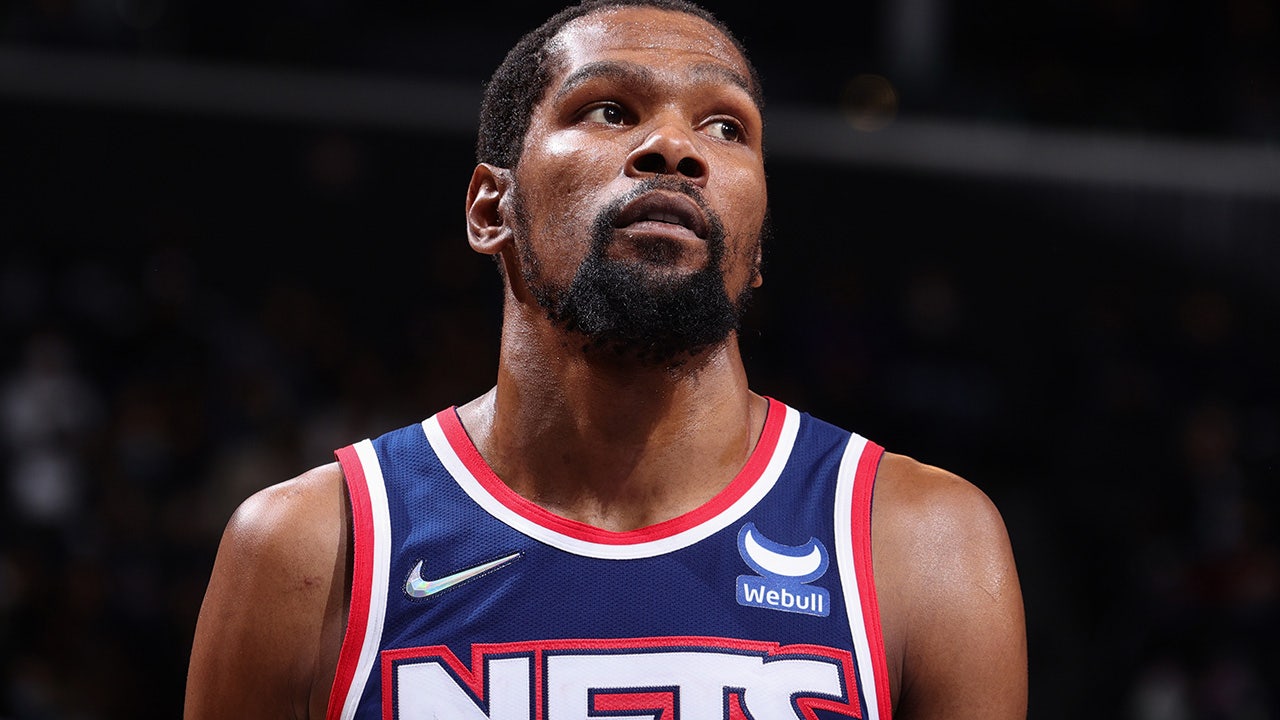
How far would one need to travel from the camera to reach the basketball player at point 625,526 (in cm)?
203

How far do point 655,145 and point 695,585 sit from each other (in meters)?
0.65

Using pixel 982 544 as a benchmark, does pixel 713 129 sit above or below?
above

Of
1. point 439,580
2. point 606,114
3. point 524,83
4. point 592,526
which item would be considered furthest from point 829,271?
point 439,580

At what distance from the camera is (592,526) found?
7.02 feet

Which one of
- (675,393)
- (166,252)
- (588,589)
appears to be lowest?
(588,589)

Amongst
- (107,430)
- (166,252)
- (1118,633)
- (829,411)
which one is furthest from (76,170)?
(1118,633)

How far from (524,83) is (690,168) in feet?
1.23

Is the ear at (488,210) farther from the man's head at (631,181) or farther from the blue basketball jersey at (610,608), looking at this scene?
the blue basketball jersey at (610,608)

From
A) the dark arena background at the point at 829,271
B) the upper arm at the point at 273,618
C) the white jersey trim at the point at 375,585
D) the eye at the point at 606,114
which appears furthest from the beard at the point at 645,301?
the dark arena background at the point at 829,271

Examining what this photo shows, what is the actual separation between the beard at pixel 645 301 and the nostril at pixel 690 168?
0.14ft

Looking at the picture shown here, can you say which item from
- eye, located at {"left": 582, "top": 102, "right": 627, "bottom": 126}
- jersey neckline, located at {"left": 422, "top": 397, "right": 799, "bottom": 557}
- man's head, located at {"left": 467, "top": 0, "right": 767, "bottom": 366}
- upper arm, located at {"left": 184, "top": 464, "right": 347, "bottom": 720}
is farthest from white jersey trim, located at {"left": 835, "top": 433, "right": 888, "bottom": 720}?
upper arm, located at {"left": 184, "top": 464, "right": 347, "bottom": 720}

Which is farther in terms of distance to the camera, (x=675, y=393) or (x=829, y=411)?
(x=829, y=411)

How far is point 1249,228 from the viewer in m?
8.86

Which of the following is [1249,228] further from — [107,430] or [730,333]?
[730,333]
